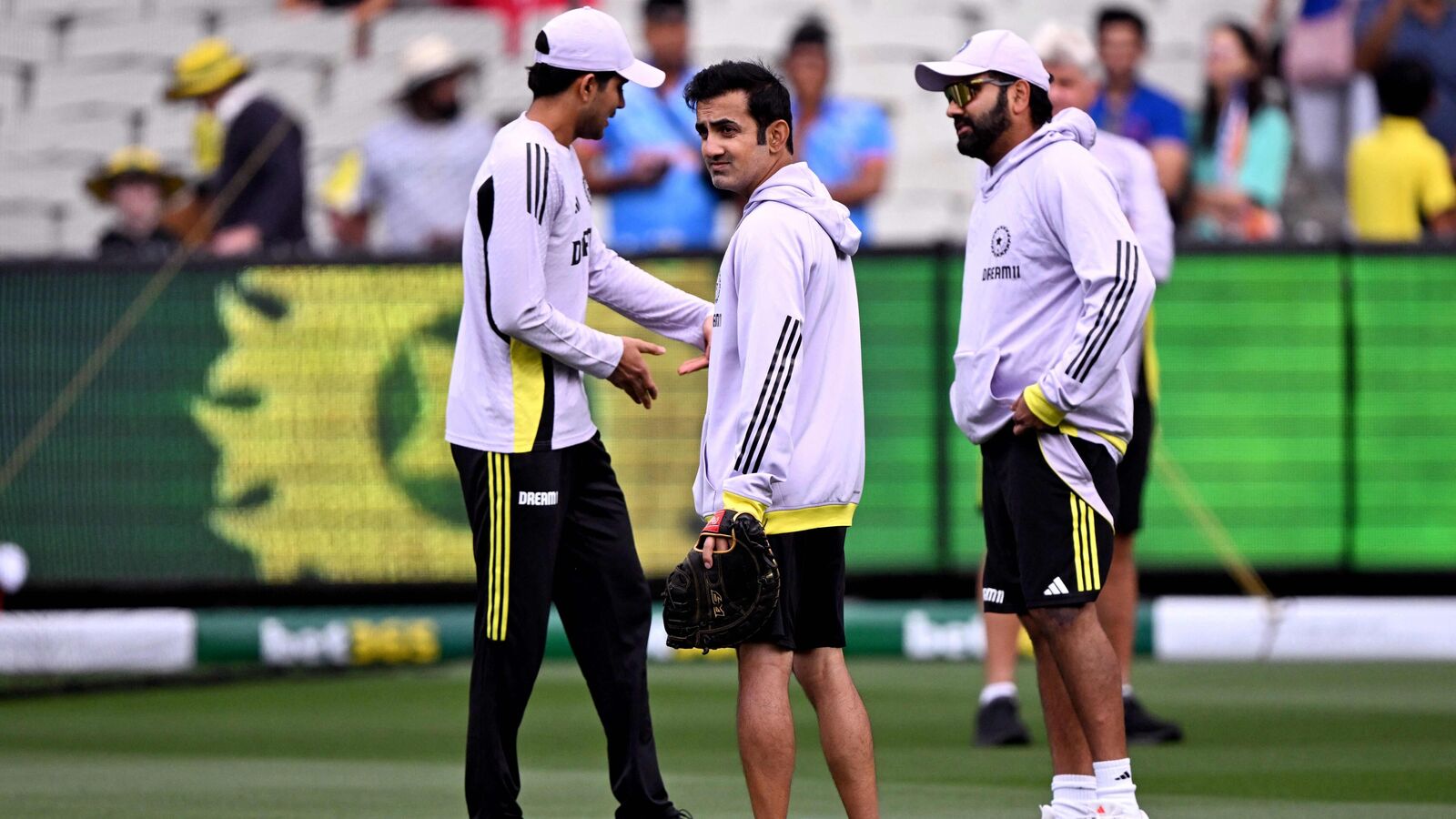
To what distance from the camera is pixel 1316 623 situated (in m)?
11.3

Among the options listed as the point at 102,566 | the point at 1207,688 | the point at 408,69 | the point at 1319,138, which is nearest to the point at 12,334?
the point at 102,566

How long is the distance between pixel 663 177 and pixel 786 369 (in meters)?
7.18

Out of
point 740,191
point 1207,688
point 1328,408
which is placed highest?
point 740,191

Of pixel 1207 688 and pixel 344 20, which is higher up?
pixel 344 20

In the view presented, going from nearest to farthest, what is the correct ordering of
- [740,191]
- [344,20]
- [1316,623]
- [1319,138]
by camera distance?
[740,191] < [1316,623] < [1319,138] < [344,20]

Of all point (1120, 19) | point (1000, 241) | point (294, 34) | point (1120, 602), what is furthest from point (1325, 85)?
point (1000, 241)

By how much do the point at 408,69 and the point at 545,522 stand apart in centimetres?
774

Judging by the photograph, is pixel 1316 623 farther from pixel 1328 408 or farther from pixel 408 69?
pixel 408 69

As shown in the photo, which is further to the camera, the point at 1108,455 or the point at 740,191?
the point at 1108,455

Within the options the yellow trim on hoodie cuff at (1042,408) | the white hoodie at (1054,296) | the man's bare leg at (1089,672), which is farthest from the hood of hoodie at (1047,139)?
the man's bare leg at (1089,672)

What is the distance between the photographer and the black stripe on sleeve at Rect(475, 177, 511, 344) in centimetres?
637

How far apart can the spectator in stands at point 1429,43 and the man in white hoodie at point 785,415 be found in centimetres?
903

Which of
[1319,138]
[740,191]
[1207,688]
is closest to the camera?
[740,191]

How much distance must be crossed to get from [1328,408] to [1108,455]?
17.6ft
